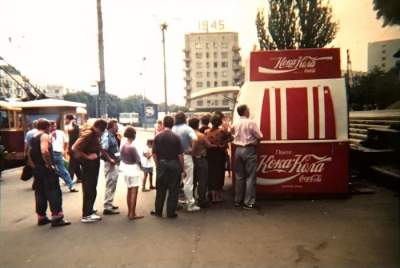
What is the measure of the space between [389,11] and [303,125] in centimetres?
538

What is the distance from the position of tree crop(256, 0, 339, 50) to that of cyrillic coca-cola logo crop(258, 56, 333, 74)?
2197 cm

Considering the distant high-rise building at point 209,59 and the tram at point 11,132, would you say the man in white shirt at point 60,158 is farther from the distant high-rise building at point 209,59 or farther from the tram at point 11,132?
the distant high-rise building at point 209,59

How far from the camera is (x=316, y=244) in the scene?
18.7 feet

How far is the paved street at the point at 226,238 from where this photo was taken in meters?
5.22

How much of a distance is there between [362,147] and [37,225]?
8.07 metres

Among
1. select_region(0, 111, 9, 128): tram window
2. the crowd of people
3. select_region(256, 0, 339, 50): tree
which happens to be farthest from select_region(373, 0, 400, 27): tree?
select_region(256, 0, 339, 50): tree

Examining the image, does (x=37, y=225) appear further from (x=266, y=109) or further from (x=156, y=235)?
(x=266, y=109)

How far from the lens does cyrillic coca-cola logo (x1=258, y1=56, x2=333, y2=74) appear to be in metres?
8.66

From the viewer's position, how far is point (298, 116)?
8445 millimetres

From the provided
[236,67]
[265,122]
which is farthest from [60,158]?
[236,67]

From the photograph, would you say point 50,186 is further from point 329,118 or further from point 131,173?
point 329,118

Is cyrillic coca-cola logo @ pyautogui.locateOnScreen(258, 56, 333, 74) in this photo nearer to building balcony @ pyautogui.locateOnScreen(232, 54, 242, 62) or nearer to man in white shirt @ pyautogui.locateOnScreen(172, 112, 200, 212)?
man in white shirt @ pyautogui.locateOnScreen(172, 112, 200, 212)

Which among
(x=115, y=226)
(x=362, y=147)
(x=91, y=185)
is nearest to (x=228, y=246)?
(x=115, y=226)

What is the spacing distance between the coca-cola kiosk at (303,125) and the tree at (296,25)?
2205 centimetres
